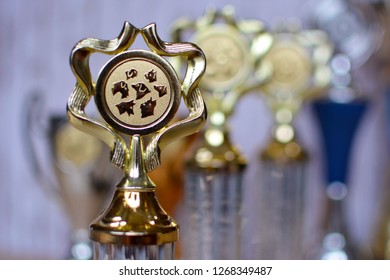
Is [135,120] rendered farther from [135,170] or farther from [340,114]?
[340,114]

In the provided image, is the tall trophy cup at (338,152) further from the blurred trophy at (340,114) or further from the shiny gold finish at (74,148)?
the shiny gold finish at (74,148)

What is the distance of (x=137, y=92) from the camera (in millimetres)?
356

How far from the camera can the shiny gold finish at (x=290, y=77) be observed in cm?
70

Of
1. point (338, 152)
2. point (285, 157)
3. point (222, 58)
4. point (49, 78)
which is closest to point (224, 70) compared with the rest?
point (222, 58)

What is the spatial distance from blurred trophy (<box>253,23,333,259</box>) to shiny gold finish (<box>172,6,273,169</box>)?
84mm

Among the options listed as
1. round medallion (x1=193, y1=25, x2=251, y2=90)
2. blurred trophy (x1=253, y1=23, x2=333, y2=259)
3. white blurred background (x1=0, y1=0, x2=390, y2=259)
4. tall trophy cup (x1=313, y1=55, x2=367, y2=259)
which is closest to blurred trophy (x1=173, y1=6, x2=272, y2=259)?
round medallion (x1=193, y1=25, x2=251, y2=90)

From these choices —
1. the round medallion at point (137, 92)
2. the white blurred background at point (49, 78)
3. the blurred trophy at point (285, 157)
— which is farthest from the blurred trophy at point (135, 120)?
the white blurred background at point (49, 78)

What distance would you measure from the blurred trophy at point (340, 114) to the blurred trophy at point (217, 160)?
22 cm

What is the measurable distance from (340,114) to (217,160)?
269mm

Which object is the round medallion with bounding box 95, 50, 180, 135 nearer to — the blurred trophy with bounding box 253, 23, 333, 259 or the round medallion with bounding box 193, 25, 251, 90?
the round medallion with bounding box 193, 25, 251, 90

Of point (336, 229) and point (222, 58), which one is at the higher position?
point (222, 58)

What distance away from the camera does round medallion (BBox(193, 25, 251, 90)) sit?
0.56 m

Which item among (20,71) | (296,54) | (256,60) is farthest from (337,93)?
(20,71)
